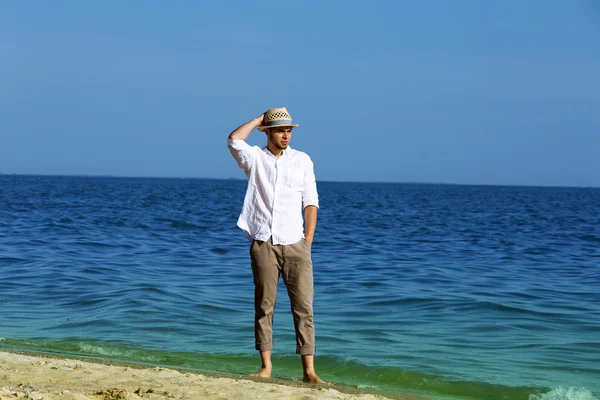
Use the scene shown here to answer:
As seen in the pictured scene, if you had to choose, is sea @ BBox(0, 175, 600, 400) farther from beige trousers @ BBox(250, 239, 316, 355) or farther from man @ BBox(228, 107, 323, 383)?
man @ BBox(228, 107, 323, 383)

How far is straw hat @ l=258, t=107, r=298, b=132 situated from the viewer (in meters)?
5.82

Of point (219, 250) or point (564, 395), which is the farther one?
point (219, 250)

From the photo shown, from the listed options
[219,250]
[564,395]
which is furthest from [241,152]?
[219,250]

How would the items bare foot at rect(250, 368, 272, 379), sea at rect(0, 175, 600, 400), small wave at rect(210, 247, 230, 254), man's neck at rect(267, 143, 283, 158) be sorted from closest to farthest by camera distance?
man's neck at rect(267, 143, 283, 158)
bare foot at rect(250, 368, 272, 379)
sea at rect(0, 175, 600, 400)
small wave at rect(210, 247, 230, 254)

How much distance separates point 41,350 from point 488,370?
417 centimetres

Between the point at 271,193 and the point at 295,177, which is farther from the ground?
the point at 295,177

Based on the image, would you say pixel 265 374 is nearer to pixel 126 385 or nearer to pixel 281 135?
pixel 126 385

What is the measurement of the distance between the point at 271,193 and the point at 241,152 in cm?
37

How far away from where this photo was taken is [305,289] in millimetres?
5973

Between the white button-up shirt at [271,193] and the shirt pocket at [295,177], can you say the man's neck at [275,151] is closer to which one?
the white button-up shirt at [271,193]

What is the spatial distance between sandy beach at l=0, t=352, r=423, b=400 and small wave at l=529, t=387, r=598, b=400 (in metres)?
1.16

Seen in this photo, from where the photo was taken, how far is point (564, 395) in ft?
21.7

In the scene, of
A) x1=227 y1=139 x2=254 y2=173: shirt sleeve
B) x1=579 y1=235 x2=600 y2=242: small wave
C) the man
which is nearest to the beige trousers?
the man

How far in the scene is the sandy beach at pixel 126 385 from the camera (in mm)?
5121
